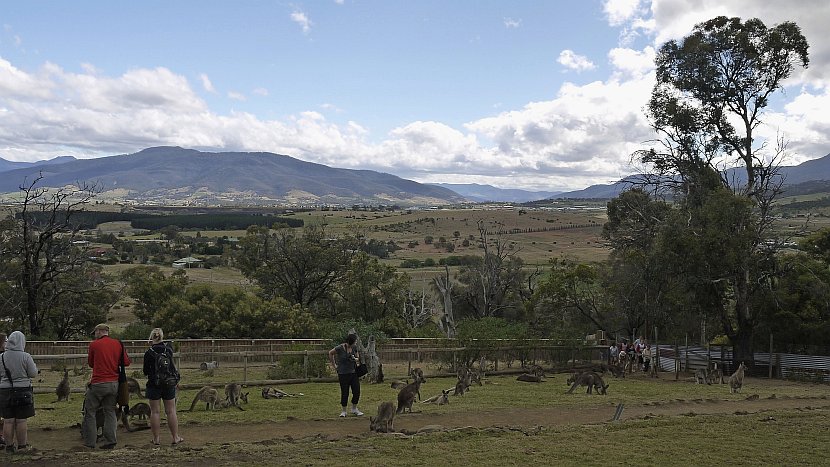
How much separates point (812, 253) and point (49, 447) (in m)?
28.2

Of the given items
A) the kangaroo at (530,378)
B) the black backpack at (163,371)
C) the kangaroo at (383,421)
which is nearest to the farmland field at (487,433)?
the kangaroo at (383,421)

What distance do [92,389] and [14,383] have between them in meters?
0.98

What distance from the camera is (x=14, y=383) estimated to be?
8727 mm

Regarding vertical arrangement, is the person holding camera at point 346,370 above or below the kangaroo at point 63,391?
above

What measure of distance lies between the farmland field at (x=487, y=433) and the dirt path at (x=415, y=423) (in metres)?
0.02

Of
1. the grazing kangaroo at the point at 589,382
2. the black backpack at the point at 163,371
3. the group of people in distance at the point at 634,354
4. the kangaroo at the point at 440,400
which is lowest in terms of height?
the group of people in distance at the point at 634,354

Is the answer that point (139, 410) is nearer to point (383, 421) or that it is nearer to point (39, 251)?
point (383, 421)

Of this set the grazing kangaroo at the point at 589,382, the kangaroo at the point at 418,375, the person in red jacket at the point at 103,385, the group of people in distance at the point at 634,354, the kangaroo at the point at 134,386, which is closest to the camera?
the person in red jacket at the point at 103,385

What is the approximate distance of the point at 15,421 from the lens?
8922 mm

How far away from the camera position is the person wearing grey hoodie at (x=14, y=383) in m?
8.72

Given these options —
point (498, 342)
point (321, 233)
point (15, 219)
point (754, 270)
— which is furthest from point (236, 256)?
point (754, 270)

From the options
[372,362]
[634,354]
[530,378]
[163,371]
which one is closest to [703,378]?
[634,354]

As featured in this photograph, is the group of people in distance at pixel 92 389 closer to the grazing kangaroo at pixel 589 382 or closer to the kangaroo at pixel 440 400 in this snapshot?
the kangaroo at pixel 440 400

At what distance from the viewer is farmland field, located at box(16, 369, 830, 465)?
29.6 ft
